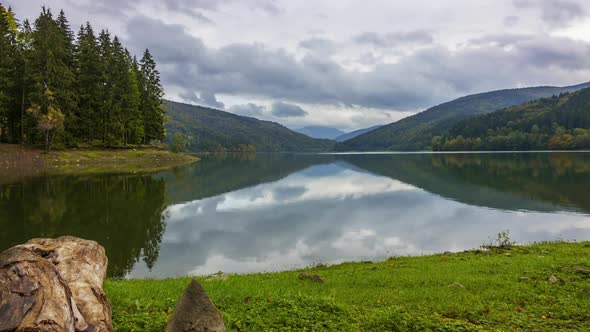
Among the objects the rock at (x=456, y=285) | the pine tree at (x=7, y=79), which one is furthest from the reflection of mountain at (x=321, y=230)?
the pine tree at (x=7, y=79)

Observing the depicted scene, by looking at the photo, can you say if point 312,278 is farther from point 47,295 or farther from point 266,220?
point 266,220

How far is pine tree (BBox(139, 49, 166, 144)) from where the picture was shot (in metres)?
108

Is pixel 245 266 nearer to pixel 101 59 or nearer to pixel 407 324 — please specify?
pixel 407 324

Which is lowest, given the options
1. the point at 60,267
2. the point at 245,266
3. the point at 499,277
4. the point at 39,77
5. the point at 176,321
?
the point at 245,266

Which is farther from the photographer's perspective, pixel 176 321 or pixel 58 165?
pixel 58 165

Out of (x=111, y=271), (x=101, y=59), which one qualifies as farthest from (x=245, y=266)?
(x=101, y=59)

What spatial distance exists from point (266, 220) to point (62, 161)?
60.1 m

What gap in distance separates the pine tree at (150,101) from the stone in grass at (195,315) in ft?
360

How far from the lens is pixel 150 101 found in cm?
10838

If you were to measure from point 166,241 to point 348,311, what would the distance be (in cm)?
1823

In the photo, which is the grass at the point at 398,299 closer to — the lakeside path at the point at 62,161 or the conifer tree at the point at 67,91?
the lakeside path at the point at 62,161

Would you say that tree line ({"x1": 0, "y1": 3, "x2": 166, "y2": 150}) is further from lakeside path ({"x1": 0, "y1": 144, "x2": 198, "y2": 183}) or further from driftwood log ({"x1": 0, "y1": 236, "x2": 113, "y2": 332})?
driftwood log ({"x1": 0, "y1": 236, "x2": 113, "y2": 332})

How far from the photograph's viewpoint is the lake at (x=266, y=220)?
2211 cm

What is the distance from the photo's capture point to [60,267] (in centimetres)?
812
